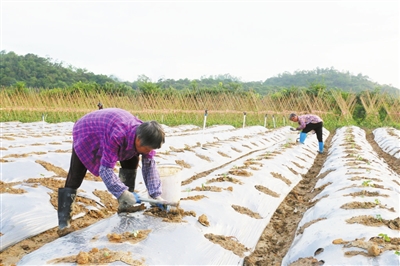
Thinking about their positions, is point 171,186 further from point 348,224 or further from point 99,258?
point 348,224

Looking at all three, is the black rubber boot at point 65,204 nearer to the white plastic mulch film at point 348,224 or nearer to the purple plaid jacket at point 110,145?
the purple plaid jacket at point 110,145

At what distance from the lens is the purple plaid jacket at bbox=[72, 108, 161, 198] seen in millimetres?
3096

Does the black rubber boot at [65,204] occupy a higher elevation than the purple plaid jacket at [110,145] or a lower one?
lower

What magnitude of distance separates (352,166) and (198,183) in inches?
106

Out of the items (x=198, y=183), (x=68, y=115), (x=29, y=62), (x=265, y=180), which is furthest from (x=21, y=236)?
(x=29, y=62)

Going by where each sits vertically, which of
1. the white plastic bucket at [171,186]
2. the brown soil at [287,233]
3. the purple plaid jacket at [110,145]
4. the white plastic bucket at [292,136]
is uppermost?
the purple plaid jacket at [110,145]

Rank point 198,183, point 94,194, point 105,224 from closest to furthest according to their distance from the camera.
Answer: point 105,224 < point 94,194 < point 198,183

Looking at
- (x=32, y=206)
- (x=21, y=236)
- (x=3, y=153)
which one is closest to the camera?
(x=21, y=236)

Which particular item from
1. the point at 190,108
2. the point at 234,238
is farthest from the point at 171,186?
the point at 190,108

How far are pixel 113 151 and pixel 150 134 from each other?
38 centimetres

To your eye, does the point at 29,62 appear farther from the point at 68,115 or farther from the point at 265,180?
the point at 265,180

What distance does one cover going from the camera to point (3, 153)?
706 cm

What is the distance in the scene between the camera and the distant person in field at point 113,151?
306 cm

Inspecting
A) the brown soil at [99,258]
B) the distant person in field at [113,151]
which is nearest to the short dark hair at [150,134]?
the distant person in field at [113,151]
